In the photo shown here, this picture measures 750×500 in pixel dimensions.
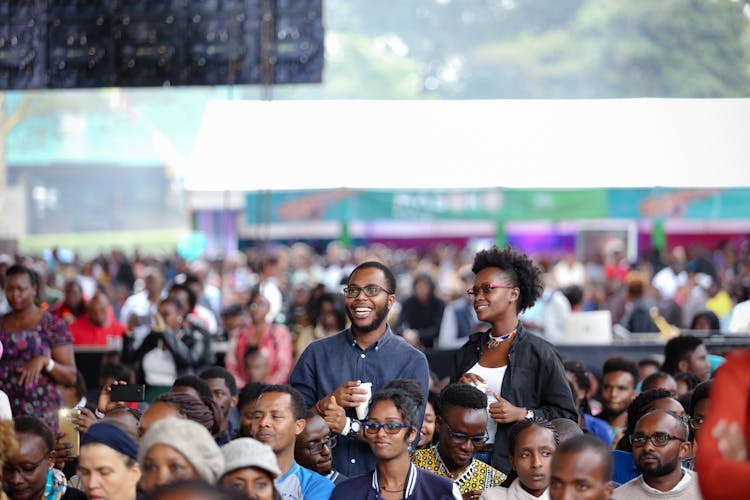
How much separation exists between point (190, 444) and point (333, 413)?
1.55m

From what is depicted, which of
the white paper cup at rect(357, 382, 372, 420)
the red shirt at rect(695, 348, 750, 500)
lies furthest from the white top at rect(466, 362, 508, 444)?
the red shirt at rect(695, 348, 750, 500)

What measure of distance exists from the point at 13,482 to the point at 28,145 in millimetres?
35040

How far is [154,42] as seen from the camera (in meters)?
12.6

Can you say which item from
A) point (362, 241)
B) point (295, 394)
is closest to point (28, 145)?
point (362, 241)

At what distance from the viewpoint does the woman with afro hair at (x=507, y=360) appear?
632 cm

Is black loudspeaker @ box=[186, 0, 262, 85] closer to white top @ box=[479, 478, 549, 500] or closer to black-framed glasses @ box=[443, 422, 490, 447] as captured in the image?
black-framed glasses @ box=[443, 422, 490, 447]

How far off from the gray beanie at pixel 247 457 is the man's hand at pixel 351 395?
1.27m

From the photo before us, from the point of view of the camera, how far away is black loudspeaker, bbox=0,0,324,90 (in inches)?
488

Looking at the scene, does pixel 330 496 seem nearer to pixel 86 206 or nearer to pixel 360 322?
Answer: pixel 360 322

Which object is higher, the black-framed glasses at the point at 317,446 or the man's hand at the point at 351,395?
the man's hand at the point at 351,395

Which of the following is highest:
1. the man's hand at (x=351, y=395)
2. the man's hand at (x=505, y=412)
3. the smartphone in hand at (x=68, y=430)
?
the man's hand at (x=351, y=395)

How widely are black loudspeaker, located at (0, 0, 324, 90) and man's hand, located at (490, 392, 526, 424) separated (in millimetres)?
6801

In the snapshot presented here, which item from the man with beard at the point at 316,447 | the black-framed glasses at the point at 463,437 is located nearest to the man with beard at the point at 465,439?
the black-framed glasses at the point at 463,437

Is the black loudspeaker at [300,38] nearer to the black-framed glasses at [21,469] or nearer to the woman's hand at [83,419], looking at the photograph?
the woman's hand at [83,419]
